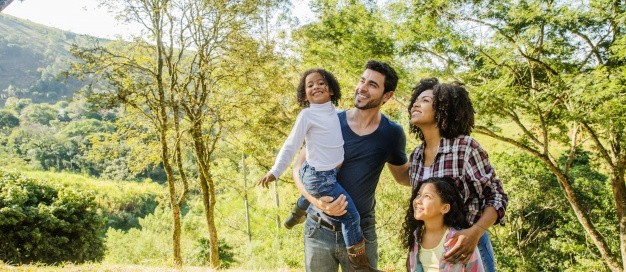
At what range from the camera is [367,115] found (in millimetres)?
2246

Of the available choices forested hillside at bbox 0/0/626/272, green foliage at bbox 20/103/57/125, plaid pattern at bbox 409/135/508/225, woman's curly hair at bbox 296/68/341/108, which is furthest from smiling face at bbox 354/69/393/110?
green foliage at bbox 20/103/57/125

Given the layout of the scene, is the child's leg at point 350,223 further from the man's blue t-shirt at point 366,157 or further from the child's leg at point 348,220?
the man's blue t-shirt at point 366,157

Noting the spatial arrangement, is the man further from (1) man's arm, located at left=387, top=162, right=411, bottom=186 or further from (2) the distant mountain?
(2) the distant mountain

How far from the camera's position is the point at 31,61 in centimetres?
12681

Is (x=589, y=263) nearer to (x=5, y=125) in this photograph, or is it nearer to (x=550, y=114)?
(x=550, y=114)

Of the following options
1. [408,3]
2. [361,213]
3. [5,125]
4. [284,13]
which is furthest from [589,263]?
[5,125]

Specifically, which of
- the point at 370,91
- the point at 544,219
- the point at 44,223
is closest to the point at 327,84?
the point at 370,91

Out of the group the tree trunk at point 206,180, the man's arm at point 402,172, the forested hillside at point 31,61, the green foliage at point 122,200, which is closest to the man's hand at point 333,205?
the man's arm at point 402,172

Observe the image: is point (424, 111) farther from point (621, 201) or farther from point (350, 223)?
point (621, 201)

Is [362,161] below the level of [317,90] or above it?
below

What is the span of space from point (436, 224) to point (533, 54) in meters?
7.68

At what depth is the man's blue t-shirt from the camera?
87.1 inches

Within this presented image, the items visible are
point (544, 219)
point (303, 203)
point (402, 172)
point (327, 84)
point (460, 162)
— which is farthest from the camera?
point (544, 219)

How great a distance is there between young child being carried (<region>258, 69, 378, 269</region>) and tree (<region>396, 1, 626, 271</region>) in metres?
5.26
